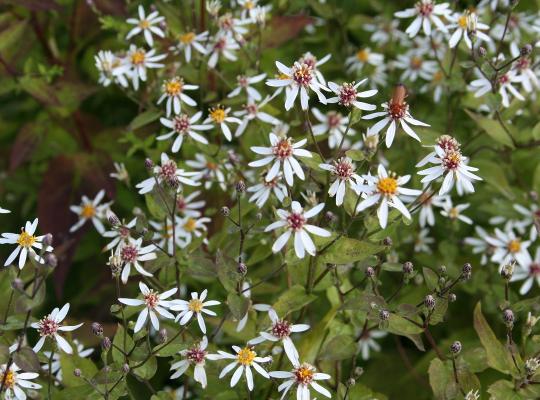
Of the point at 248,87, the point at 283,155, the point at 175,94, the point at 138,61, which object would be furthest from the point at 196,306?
the point at 138,61

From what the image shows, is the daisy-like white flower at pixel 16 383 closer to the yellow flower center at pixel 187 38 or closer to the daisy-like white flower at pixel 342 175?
the daisy-like white flower at pixel 342 175

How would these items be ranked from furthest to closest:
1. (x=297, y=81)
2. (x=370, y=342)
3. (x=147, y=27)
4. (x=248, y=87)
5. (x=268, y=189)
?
(x=370, y=342)
(x=147, y=27)
(x=248, y=87)
(x=268, y=189)
(x=297, y=81)

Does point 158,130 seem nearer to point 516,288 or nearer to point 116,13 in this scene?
point 116,13

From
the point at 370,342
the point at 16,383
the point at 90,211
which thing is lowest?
the point at 370,342

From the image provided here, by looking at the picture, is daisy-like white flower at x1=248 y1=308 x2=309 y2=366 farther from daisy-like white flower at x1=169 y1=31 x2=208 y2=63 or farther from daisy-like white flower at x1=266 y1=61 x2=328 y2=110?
daisy-like white flower at x1=169 y1=31 x2=208 y2=63

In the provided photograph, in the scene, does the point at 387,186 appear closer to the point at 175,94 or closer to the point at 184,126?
the point at 184,126

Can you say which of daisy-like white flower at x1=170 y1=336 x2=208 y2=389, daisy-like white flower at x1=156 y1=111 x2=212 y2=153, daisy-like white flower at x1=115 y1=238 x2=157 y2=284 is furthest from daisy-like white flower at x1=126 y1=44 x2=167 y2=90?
daisy-like white flower at x1=170 y1=336 x2=208 y2=389

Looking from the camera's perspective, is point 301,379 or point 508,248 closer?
point 301,379

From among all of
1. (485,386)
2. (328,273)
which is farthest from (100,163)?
(485,386)
